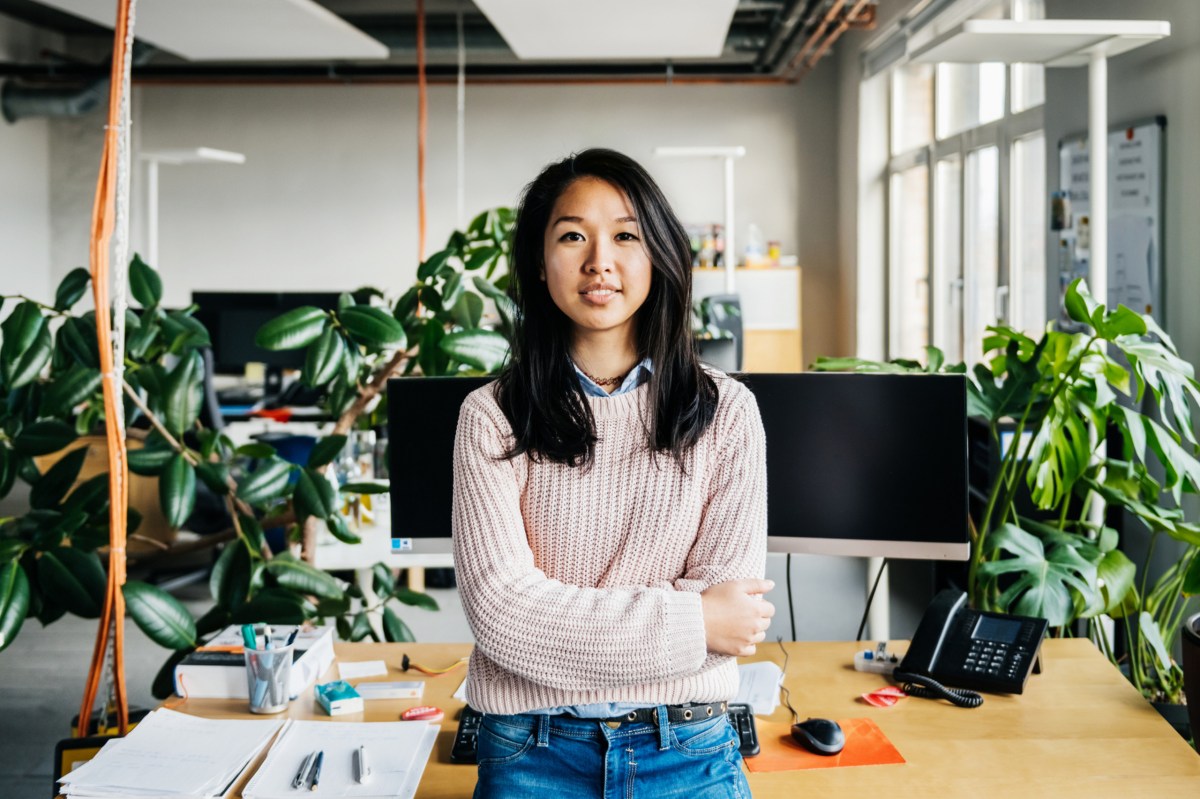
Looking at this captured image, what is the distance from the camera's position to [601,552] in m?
1.45

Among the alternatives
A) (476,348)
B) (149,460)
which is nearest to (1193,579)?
(476,348)

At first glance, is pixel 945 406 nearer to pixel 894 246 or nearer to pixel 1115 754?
pixel 1115 754

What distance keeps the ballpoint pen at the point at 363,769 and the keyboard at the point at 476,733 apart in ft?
0.44

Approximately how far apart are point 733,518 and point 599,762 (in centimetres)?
34

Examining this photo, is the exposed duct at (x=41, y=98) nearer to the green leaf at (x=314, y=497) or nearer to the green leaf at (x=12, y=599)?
the green leaf at (x=314, y=497)

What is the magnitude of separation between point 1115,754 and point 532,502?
921 millimetres

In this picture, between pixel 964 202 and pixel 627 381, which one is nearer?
pixel 627 381

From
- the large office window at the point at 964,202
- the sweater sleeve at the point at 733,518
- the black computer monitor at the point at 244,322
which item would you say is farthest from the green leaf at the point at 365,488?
the black computer monitor at the point at 244,322

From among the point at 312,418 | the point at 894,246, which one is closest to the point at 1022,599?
the point at 312,418

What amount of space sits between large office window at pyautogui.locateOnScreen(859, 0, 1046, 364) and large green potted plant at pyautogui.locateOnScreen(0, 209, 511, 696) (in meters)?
3.06

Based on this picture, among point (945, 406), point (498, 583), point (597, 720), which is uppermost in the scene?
point (945, 406)

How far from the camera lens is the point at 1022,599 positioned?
216cm

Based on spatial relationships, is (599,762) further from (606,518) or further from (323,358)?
(323,358)

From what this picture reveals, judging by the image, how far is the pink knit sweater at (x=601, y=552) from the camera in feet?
4.44
